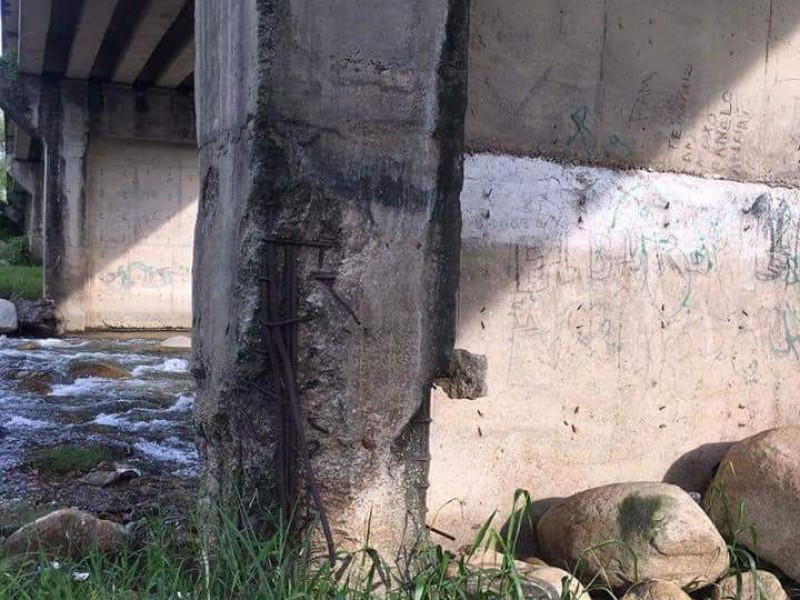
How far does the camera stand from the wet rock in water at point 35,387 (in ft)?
33.4

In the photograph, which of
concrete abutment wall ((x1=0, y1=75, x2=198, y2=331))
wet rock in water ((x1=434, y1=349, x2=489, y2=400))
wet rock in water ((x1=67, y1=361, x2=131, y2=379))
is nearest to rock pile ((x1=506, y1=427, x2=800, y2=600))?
wet rock in water ((x1=434, y1=349, x2=489, y2=400))

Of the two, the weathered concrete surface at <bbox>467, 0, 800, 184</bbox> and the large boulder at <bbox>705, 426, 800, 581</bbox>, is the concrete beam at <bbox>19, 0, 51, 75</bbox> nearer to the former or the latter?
the weathered concrete surface at <bbox>467, 0, 800, 184</bbox>

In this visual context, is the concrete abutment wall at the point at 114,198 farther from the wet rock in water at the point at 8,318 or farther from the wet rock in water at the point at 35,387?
the wet rock in water at the point at 35,387

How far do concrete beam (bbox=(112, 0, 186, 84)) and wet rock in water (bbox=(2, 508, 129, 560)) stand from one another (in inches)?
365

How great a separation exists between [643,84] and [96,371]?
919cm

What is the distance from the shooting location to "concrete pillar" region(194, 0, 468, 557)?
3301mm

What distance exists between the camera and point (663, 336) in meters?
4.45

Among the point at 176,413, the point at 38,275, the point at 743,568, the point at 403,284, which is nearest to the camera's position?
the point at 403,284

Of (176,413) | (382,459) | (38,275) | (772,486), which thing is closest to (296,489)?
(382,459)

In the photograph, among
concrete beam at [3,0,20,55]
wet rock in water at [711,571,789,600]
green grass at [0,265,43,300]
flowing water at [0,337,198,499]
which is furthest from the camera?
green grass at [0,265,43,300]

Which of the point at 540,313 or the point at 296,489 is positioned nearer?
the point at 296,489

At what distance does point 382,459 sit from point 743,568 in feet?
5.54

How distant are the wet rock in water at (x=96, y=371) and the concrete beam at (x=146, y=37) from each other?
4.80 metres

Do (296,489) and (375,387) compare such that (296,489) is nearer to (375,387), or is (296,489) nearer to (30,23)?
(375,387)
